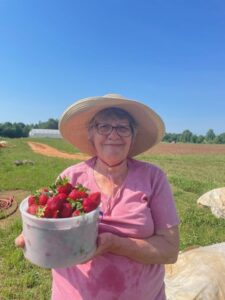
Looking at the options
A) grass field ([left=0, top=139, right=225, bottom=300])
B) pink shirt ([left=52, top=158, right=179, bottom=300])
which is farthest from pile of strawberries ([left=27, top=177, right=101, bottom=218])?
grass field ([left=0, top=139, right=225, bottom=300])

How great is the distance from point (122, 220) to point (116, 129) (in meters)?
0.53

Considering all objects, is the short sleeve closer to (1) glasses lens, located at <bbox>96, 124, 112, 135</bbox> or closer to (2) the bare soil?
(1) glasses lens, located at <bbox>96, 124, 112, 135</bbox>

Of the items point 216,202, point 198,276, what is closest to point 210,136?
point 216,202

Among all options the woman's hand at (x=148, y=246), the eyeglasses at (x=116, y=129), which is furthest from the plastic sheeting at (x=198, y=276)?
the eyeglasses at (x=116, y=129)

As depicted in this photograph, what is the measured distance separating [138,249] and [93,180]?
48 cm

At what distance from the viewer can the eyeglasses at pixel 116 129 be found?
76.2 inches

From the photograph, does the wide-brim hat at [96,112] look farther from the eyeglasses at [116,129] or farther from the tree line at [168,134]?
the tree line at [168,134]

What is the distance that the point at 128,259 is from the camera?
1.73 m

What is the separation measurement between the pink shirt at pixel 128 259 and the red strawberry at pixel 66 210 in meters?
0.37

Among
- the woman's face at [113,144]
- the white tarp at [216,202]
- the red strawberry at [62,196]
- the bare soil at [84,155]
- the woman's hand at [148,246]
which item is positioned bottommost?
the bare soil at [84,155]

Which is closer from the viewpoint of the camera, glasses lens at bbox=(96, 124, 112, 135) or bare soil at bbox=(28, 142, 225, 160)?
glasses lens at bbox=(96, 124, 112, 135)

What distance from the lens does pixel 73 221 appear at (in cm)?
137

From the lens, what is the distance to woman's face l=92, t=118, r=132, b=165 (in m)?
1.90

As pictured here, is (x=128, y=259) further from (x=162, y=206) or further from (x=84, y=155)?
(x=84, y=155)
